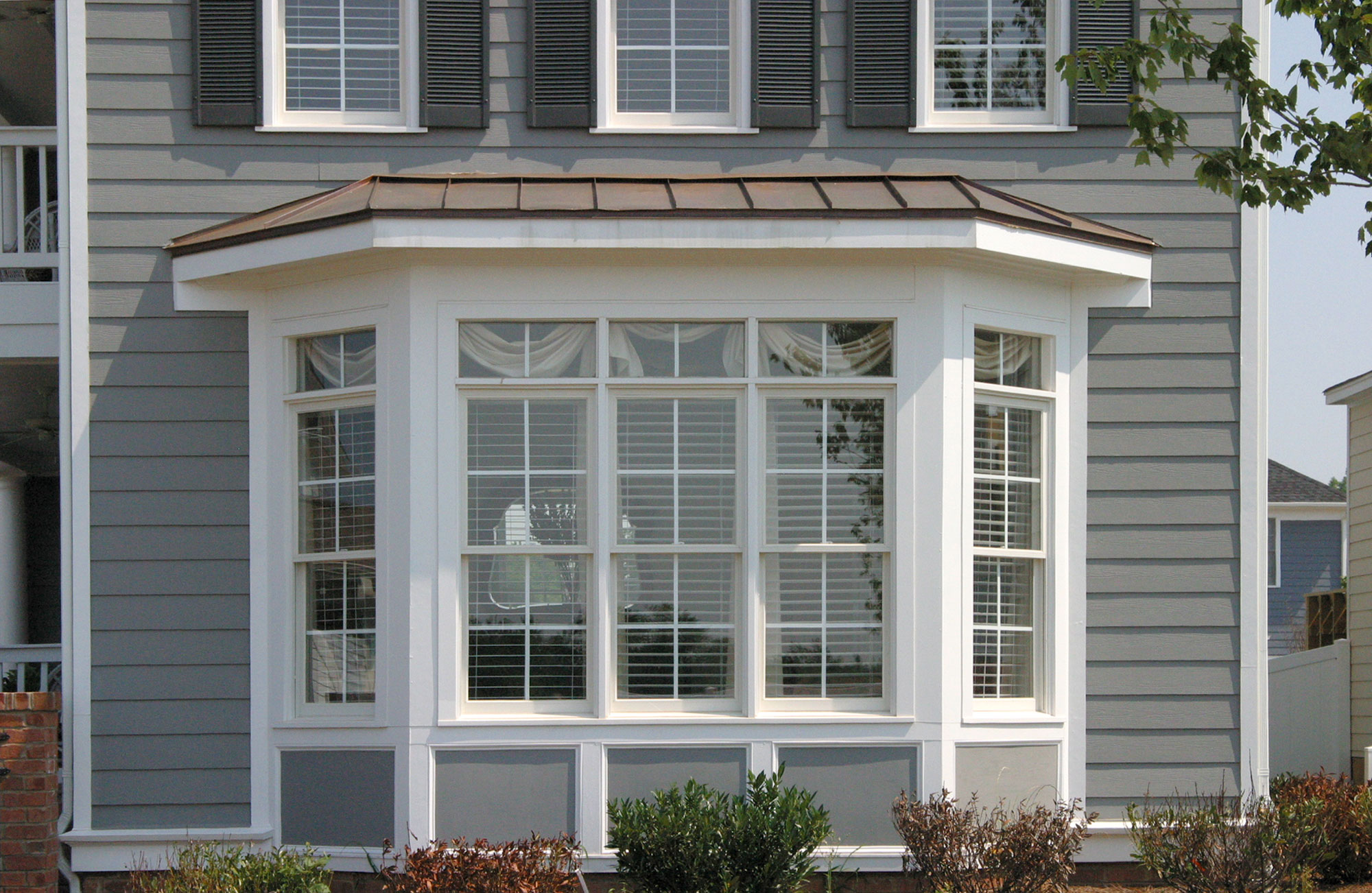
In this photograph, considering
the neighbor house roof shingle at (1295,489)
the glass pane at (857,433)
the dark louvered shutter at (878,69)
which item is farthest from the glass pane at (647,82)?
the neighbor house roof shingle at (1295,489)

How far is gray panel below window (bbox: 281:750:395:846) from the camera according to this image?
6.77 metres

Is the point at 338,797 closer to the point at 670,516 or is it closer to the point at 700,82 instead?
the point at 670,516

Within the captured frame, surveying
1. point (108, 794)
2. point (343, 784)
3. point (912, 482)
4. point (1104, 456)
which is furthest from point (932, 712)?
point (108, 794)

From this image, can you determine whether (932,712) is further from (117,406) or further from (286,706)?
(117,406)

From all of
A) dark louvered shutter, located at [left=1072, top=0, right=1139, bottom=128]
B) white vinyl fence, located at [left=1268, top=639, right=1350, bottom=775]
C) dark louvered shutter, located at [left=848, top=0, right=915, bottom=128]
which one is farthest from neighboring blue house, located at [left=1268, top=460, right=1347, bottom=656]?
dark louvered shutter, located at [left=848, top=0, right=915, bottom=128]

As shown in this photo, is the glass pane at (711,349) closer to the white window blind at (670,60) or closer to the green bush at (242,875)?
the white window blind at (670,60)

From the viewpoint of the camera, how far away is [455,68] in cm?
730

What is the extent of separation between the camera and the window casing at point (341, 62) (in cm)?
744

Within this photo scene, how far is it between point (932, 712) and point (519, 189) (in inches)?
126

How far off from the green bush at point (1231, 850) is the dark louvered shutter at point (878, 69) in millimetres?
3707

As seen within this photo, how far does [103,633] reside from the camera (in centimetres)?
719

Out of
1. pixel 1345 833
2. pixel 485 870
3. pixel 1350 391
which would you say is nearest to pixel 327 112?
pixel 485 870

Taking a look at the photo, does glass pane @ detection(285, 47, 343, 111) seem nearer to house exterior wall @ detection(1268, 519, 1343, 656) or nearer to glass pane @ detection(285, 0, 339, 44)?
Result: glass pane @ detection(285, 0, 339, 44)

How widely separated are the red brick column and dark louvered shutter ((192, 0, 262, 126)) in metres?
→ 3.04
